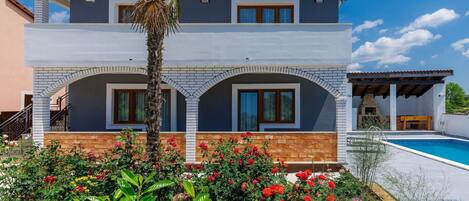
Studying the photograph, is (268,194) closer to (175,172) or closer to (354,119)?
(175,172)

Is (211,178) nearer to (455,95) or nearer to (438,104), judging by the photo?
(438,104)

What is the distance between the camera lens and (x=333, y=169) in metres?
10.1

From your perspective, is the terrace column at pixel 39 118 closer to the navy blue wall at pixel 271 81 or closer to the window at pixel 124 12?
the window at pixel 124 12

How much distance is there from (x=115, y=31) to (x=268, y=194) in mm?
8768

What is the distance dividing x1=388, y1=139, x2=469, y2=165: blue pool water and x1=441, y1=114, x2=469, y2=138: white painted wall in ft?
7.01

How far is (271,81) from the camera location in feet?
41.1

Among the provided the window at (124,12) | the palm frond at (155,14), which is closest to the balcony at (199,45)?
the window at (124,12)

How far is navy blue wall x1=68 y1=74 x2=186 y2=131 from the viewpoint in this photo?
12664 mm

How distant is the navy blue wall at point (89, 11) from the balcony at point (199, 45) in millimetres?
2543

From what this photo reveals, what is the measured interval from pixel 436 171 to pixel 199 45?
A: 9.53m

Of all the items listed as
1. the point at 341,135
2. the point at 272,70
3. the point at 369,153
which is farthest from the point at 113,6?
the point at 369,153

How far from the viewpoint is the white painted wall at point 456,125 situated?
65.4 ft

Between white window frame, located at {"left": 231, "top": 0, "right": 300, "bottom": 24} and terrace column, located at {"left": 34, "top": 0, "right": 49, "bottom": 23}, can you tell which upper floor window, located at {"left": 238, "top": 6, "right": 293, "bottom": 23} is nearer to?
white window frame, located at {"left": 231, "top": 0, "right": 300, "bottom": 24}

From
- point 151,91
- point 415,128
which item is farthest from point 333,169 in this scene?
point 415,128
